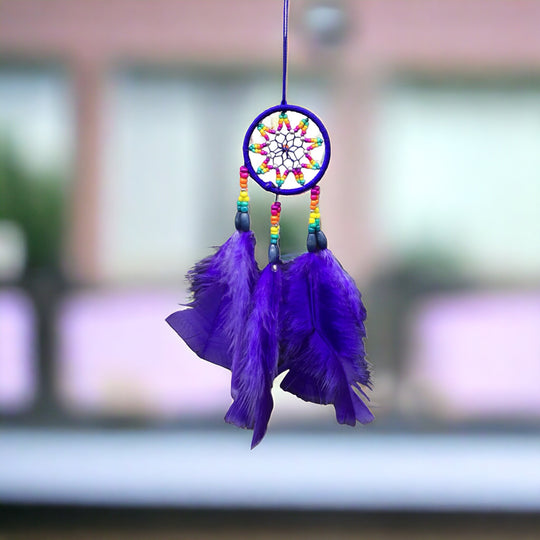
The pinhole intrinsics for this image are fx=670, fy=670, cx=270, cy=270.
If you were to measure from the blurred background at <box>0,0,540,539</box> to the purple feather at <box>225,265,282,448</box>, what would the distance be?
1489mm

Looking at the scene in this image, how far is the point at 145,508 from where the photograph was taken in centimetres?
239

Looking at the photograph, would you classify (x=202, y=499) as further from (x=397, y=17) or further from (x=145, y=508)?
(x=397, y=17)

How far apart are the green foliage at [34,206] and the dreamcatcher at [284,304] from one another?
Answer: 159 cm

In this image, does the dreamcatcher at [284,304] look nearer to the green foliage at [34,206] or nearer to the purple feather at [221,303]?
the purple feather at [221,303]

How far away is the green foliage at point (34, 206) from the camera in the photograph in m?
2.45

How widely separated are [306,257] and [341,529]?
169cm

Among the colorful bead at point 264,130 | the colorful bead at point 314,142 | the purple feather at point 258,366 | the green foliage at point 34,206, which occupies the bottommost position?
the purple feather at point 258,366

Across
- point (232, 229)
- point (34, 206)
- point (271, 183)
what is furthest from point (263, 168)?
point (34, 206)

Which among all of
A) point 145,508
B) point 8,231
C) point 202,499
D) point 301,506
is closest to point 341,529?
point 301,506

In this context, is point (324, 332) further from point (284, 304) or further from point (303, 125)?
point (303, 125)

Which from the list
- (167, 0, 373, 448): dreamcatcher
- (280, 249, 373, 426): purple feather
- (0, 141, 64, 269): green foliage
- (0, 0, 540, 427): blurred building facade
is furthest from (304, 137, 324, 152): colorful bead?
(0, 141, 64, 269): green foliage

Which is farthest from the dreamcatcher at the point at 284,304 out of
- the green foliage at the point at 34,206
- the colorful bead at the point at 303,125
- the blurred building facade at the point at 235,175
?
the green foliage at the point at 34,206

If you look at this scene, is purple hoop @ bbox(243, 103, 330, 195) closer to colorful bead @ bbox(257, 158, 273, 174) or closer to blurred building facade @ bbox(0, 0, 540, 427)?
colorful bead @ bbox(257, 158, 273, 174)

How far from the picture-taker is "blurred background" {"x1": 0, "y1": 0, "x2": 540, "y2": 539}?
2.40m
